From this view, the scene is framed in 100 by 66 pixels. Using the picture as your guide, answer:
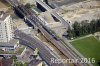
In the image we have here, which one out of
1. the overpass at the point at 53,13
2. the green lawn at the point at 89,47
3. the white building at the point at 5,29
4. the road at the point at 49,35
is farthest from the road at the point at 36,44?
the overpass at the point at 53,13

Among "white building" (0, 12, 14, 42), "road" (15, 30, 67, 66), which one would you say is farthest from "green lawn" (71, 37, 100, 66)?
"white building" (0, 12, 14, 42)

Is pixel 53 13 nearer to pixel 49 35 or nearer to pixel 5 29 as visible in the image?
pixel 49 35

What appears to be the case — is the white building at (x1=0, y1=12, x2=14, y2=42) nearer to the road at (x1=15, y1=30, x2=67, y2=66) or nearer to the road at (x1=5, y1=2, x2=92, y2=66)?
the road at (x1=15, y1=30, x2=67, y2=66)

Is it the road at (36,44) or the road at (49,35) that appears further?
the road at (49,35)

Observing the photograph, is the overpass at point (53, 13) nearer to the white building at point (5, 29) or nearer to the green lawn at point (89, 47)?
the green lawn at point (89, 47)

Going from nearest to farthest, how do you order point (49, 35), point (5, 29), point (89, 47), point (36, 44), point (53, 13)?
1. point (5, 29)
2. point (89, 47)
3. point (36, 44)
4. point (49, 35)
5. point (53, 13)

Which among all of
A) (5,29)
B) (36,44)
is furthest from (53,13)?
(5,29)

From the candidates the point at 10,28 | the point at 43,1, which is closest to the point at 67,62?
the point at 10,28

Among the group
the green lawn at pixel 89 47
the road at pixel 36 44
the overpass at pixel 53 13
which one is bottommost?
the green lawn at pixel 89 47
